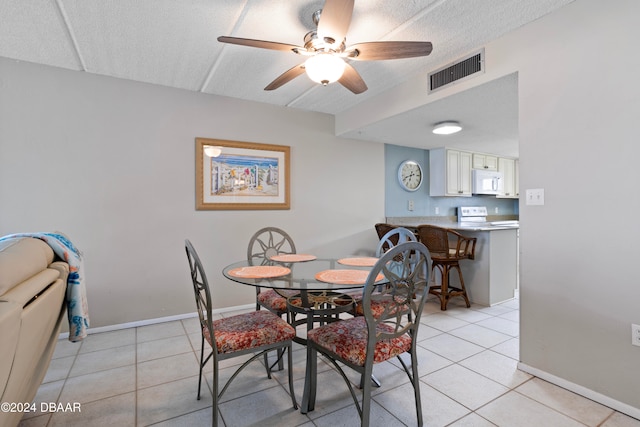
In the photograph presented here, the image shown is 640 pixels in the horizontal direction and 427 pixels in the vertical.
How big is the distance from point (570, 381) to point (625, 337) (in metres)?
0.43

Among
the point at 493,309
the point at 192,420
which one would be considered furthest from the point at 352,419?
the point at 493,309

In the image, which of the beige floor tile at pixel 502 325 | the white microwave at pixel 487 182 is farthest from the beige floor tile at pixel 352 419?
the white microwave at pixel 487 182

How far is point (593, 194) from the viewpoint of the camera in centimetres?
180

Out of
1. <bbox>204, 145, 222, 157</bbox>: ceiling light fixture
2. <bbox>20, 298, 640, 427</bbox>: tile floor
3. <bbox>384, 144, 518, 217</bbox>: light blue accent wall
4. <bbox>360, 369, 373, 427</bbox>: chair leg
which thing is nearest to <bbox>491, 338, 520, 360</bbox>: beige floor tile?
<bbox>20, 298, 640, 427</bbox>: tile floor

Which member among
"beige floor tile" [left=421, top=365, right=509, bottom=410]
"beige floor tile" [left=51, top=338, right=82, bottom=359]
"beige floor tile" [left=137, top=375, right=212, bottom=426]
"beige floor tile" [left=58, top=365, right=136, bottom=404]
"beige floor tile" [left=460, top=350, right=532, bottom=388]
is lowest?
"beige floor tile" [left=137, top=375, right=212, bottom=426]

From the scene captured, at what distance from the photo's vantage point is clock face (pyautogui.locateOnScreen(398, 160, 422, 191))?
471 cm

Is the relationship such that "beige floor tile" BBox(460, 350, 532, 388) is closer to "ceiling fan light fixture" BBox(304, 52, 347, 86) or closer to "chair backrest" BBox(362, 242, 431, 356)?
"chair backrest" BBox(362, 242, 431, 356)

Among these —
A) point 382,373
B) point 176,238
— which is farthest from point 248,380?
point 176,238

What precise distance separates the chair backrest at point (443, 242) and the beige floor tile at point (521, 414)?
1731 mm

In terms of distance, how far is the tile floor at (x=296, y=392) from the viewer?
166 centimetres

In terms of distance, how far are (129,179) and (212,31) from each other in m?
1.60

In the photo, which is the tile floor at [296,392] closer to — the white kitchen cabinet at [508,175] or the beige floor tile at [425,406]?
the beige floor tile at [425,406]

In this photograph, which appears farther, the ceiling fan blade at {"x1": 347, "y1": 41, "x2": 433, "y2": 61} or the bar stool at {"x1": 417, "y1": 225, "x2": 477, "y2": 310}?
the bar stool at {"x1": 417, "y1": 225, "x2": 477, "y2": 310}

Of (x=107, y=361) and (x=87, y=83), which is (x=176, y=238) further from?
(x=87, y=83)
